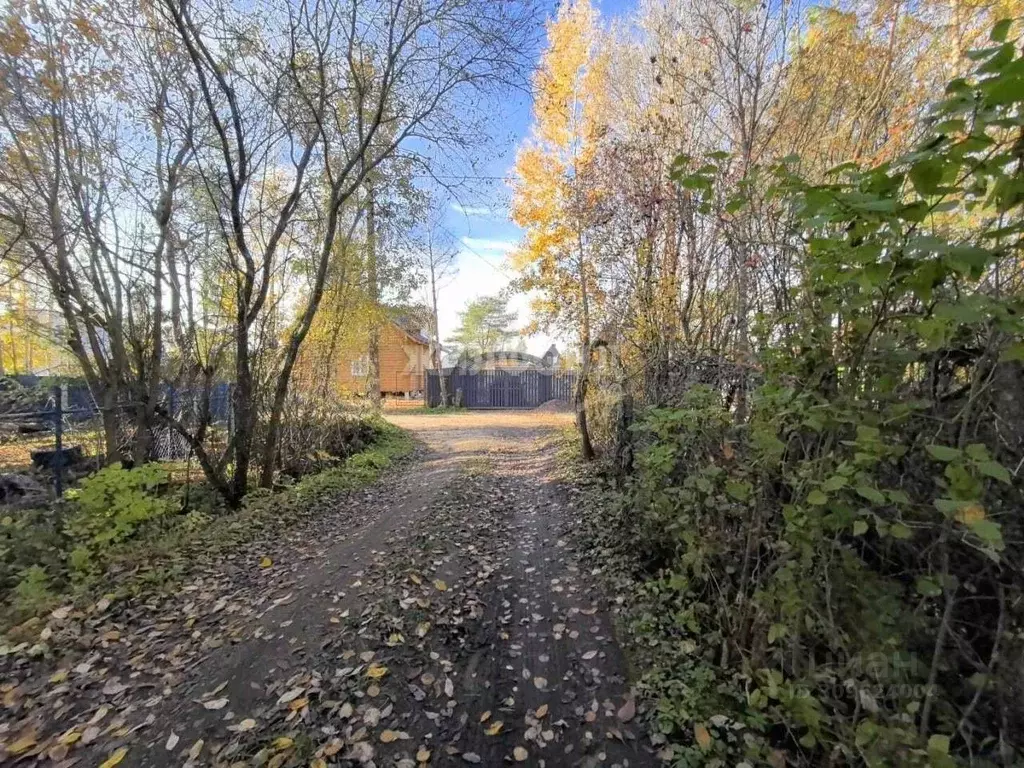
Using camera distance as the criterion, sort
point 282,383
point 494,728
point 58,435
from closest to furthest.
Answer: point 494,728
point 58,435
point 282,383

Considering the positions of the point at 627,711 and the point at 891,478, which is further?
the point at 627,711

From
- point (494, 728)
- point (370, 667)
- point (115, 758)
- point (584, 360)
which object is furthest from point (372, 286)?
point (494, 728)

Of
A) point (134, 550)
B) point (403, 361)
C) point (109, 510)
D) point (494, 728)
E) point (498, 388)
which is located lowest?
point (494, 728)

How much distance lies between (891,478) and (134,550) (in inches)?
221

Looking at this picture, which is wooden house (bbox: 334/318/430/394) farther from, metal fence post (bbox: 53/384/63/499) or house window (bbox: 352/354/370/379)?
Answer: metal fence post (bbox: 53/384/63/499)

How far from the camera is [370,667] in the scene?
9.14ft

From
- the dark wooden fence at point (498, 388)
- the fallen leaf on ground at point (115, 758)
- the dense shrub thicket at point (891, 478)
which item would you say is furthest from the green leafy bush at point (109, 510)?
the dark wooden fence at point (498, 388)

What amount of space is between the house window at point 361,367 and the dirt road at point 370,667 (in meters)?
8.15

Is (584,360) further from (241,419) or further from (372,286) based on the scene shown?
(241,419)

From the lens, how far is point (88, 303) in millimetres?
6188

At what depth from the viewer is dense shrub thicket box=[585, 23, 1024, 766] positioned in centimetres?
125

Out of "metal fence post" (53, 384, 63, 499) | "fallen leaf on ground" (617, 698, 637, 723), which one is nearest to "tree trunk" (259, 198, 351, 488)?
"metal fence post" (53, 384, 63, 499)

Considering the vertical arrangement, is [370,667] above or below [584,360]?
below

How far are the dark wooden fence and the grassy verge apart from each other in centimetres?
1495
